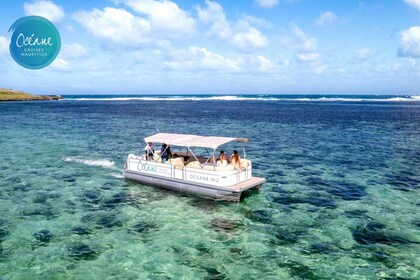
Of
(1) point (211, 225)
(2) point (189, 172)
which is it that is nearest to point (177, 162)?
(2) point (189, 172)

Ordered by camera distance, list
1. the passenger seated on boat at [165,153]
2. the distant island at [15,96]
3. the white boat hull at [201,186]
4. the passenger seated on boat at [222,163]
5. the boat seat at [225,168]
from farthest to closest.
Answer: the distant island at [15,96] → the passenger seated on boat at [165,153] → the passenger seated on boat at [222,163] → the boat seat at [225,168] → the white boat hull at [201,186]

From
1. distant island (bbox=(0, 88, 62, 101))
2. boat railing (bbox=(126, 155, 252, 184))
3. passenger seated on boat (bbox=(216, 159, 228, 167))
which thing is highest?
distant island (bbox=(0, 88, 62, 101))

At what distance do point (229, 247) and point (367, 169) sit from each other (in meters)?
19.3

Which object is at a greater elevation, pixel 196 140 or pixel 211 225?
pixel 196 140

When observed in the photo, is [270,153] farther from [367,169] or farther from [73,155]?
[73,155]

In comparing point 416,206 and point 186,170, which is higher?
point 186,170

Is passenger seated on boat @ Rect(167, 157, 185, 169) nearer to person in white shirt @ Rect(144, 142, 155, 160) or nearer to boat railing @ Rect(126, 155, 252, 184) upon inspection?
boat railing @ Rect(126, 155, 252, 184)

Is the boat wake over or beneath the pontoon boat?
beneath

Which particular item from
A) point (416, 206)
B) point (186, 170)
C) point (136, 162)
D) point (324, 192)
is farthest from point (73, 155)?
point (416, 206)

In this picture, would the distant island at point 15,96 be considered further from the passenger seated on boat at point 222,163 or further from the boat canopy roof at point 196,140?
the passenger seated on boat at point 222,163

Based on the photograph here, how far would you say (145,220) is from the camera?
59.0 feet

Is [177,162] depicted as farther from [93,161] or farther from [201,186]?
[93,161]

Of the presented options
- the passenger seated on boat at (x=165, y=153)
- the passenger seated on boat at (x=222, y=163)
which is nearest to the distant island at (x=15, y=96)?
the passenger seated on boat at (x=165, y=153)

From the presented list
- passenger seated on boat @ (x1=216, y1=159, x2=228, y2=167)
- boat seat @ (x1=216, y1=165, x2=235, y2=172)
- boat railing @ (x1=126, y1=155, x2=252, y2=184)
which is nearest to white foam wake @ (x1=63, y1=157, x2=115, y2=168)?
boat railing @ (x1=126, y1=155, x2=252, y2=184)
